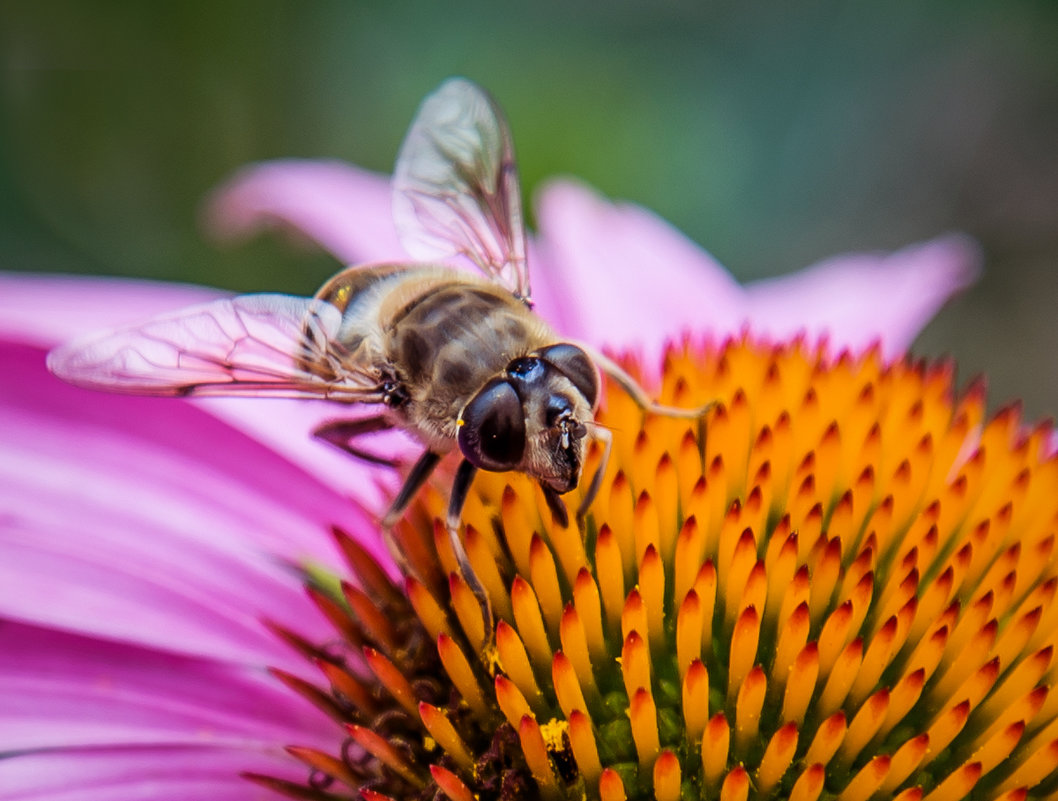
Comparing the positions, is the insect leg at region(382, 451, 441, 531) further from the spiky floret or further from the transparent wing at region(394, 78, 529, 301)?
the transparent wing at region(394, 78, 529, 301)

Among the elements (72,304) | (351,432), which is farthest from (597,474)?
(72,304)

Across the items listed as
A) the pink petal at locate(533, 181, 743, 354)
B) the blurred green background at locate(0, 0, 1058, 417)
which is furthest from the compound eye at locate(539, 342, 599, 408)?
the blurred green background at locate(0, 0, 1058, 417)

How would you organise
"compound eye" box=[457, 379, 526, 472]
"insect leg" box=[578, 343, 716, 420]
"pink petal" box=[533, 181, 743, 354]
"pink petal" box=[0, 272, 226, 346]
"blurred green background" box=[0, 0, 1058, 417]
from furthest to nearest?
1. "blurred green background" box=[0, 0, 1058, 417]
2. "pink petal" box=[533, 181, 743, 354]
3. "pink petal" box=[0, 272, 226, 346]
4. "insect leg" box=[578, 343, 716, 420]
5. "compound eye" box=[457, 379, 526, 472]

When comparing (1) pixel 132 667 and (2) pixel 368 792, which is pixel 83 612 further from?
(2) pixel 368 792

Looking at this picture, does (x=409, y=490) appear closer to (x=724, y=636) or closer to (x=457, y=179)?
(x=724, y=636)

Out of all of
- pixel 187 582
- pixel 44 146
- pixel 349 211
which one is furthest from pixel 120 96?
pixel 187 582

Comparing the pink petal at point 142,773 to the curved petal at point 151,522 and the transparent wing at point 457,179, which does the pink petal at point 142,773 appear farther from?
the transparent wing at point 457,179
